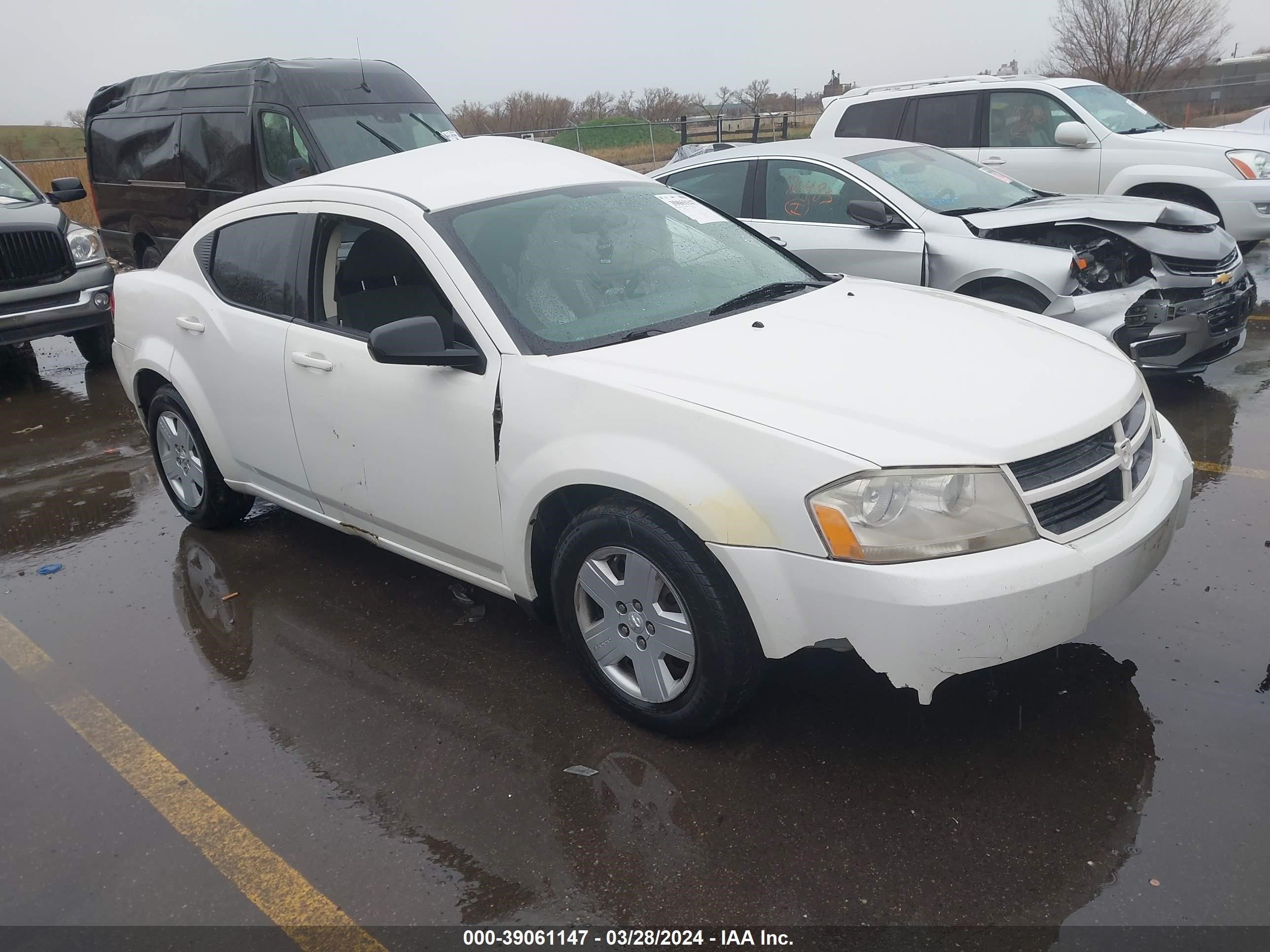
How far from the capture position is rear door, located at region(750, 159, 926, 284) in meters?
6.17

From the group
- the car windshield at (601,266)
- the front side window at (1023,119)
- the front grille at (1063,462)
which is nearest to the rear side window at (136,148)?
the car windshield at (601,266)

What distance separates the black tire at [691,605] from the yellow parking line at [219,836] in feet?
3.50

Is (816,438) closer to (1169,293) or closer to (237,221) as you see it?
Result: (237,221)

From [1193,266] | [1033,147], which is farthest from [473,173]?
[1033,147]

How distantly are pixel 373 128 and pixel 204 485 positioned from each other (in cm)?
586

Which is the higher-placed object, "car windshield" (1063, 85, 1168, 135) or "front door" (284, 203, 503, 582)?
"car windshield" (1063, 85, 1168, 135)

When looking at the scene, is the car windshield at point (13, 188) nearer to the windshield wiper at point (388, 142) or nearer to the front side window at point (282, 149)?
the front side window at point (282, 149)

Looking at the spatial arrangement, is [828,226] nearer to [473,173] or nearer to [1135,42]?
[473,173]

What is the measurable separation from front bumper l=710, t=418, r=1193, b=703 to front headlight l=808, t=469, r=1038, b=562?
0.13 ft

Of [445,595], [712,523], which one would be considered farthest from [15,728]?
[712,523]

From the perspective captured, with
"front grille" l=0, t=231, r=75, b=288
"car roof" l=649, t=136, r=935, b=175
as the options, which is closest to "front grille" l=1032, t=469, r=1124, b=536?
"car roof" l=649, t=136, r=935, b=175

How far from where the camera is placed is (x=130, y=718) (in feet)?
11.9

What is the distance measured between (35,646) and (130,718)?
36.3 inches

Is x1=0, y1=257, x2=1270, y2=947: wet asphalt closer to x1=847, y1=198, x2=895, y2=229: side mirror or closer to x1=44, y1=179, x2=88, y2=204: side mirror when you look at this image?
x1=847, y1=198, x2=895, y2=229: side mirror
